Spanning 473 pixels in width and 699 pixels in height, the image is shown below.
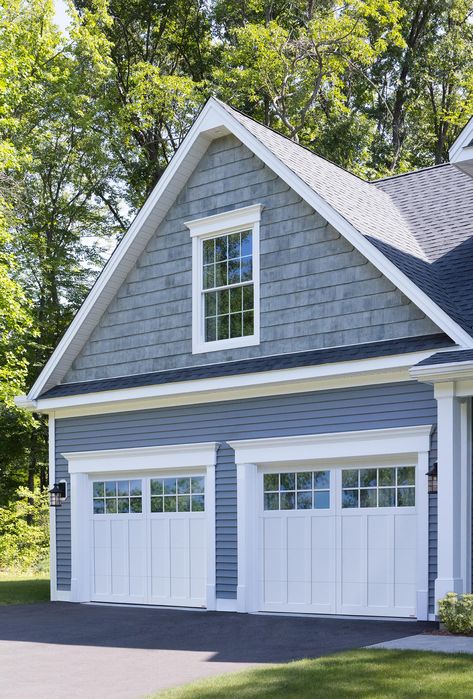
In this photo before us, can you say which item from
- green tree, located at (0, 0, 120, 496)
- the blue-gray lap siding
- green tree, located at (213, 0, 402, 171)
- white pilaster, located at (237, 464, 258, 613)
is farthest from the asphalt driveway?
green tree, located at (213, 0, 402, 171)

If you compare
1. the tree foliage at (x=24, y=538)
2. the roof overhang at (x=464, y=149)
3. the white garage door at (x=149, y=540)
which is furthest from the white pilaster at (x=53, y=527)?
the tree foliage at (x=24, y=538)

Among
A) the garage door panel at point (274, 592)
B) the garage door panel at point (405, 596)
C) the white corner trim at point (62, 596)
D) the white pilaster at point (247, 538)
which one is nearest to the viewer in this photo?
the garage door panel at point (405, 596)

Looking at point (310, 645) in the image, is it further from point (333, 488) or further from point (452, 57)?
point (452, 57)

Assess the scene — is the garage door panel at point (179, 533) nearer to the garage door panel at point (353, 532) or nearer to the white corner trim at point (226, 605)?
the white corner trim at point (226, 605)

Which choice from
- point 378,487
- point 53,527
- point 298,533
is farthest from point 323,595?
point 53,527

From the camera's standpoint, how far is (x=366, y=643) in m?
10.5

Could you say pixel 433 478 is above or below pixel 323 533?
above

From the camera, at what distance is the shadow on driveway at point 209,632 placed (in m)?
10.5

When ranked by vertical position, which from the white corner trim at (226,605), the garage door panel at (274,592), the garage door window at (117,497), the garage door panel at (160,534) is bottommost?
the white corner trim at (226,605)

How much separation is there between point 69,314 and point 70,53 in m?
8.33

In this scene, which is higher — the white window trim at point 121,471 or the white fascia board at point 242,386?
the white fascia board at point 242,386

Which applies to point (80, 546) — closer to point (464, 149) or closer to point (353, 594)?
point (353, 594)

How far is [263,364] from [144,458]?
2.99m

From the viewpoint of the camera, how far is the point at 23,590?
765 inches
